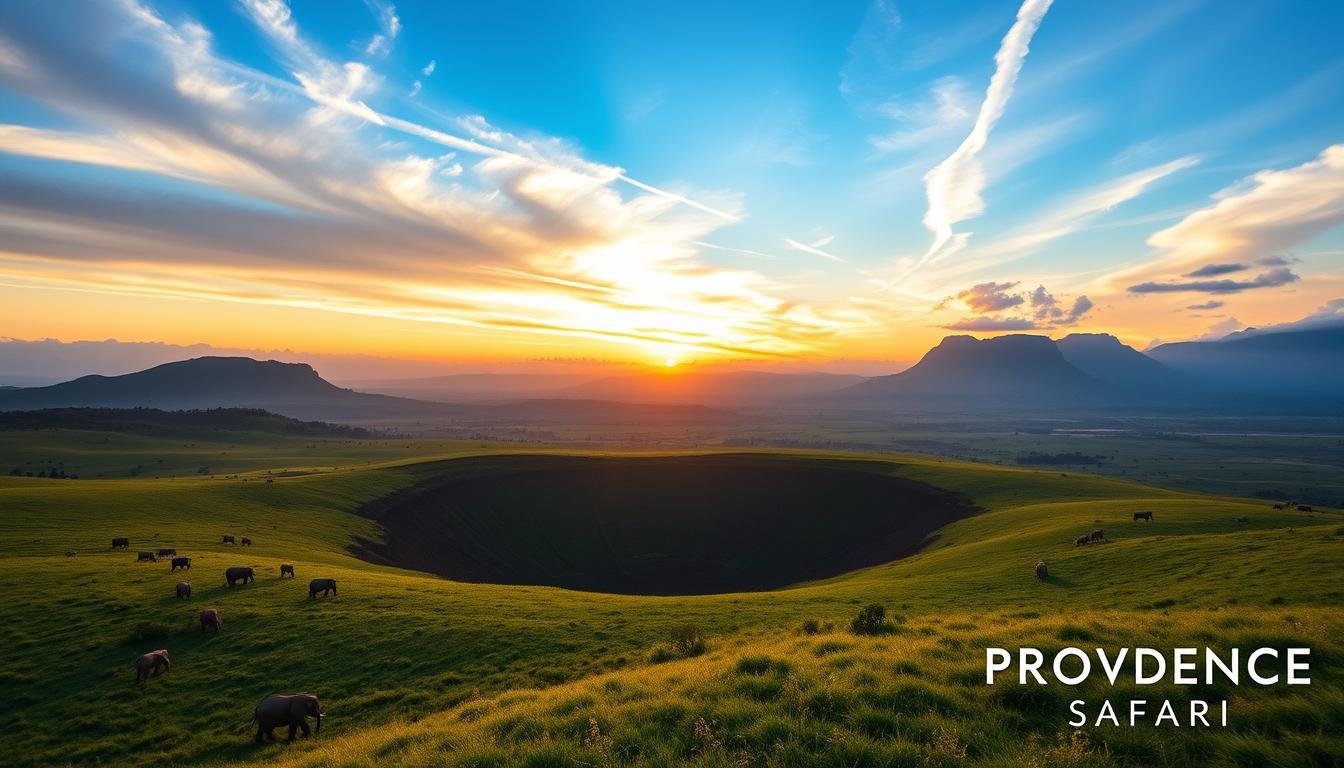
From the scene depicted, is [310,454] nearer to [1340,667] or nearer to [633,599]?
[633,599]

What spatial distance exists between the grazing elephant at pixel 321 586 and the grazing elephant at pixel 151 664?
8.46 m

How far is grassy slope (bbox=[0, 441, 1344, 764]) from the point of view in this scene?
951cm

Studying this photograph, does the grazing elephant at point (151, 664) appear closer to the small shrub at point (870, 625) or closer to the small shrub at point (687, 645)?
the small shrub at point (687, 645)

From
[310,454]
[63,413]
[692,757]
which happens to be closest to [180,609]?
[692,757]

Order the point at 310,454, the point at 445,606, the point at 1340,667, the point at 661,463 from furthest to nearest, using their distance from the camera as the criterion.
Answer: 1. the point at 310,454
2. the point at 661,463
3. the point at 445,606
4. the point at 1340,667

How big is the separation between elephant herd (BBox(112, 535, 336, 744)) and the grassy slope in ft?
2.24

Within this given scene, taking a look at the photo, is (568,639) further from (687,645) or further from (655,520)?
(655,520)

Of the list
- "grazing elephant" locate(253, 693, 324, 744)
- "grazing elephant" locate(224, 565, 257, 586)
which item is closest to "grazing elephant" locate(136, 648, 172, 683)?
"grazing elephant" locate(253, 693, 324, 744)

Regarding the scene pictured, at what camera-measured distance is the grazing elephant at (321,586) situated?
32244 millimetres

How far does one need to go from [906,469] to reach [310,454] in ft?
450

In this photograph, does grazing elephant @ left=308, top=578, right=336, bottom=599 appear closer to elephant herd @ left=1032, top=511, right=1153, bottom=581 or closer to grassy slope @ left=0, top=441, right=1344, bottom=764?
grassy slope @ left=0, top=441, right=1344, bottom=764

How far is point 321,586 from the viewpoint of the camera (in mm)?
32719

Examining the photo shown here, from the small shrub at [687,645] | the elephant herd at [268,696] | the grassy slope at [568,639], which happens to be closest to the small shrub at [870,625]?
the grassy slope at [568,639]

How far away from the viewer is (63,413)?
190 meters
